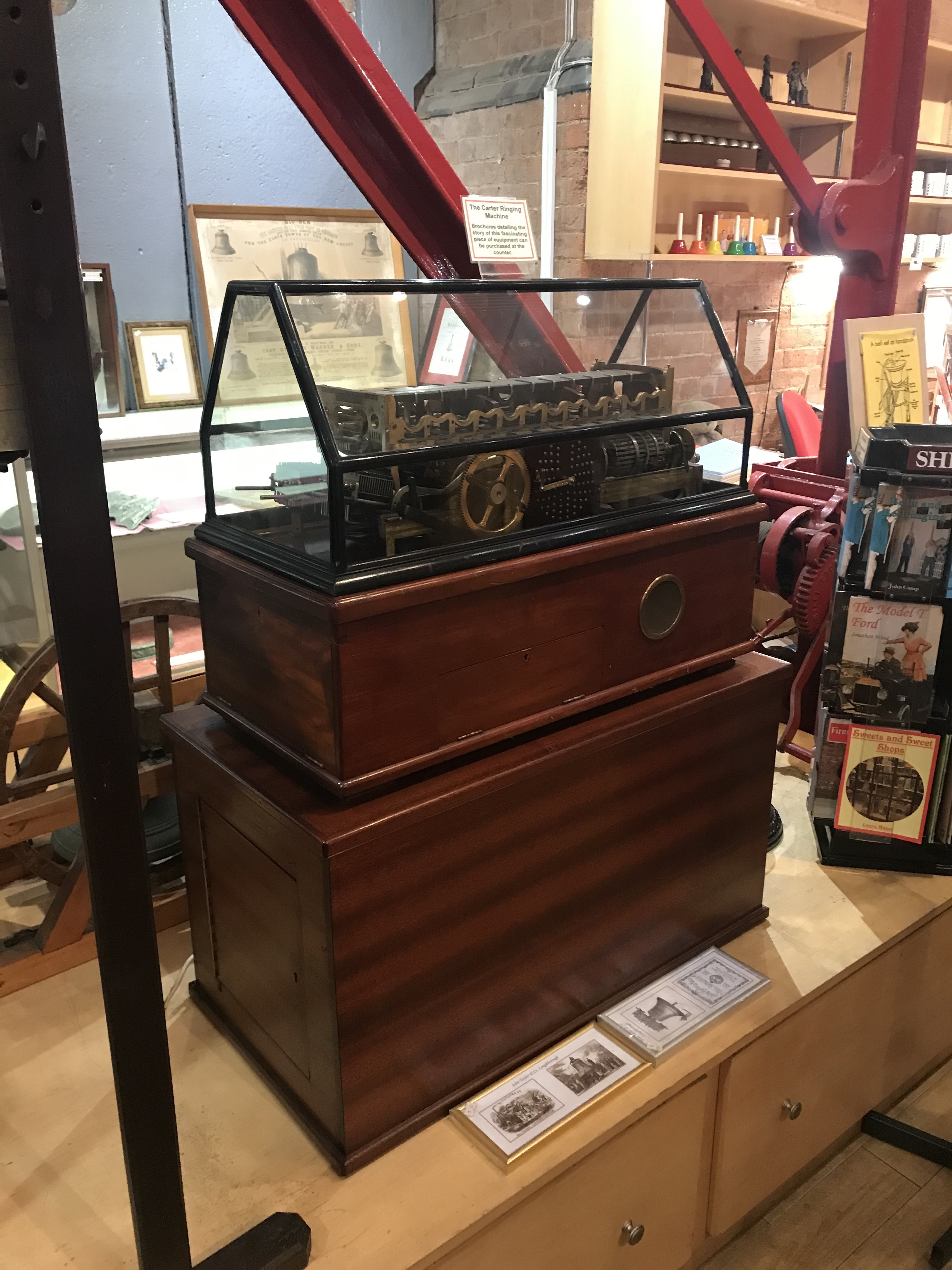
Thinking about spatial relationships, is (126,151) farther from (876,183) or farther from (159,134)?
(876,183)

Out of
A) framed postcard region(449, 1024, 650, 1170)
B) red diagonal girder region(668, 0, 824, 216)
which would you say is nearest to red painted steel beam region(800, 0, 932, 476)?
red diagonal girder region(668, 0, 824, 216)

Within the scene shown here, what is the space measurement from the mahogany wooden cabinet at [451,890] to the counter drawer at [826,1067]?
0.69 ft

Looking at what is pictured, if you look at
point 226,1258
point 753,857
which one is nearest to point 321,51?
point 753,857

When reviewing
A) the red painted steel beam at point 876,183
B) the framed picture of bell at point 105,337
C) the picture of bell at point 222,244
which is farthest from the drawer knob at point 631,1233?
the picture of bell at point 222,244

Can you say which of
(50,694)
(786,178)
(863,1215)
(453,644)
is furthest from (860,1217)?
(786,178)

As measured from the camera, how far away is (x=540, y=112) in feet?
11.3

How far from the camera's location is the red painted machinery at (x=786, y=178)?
1395 mm

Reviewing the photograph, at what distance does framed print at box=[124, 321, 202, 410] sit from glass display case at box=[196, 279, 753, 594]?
1635 mm

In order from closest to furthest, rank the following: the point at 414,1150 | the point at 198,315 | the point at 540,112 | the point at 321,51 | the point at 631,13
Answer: the point at 414,1150
the point at 321,51
the point at 198,315
the point at 631,13
the point at 540,112

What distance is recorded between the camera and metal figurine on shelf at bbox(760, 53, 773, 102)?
390 cm

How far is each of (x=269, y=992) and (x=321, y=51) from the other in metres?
1.31

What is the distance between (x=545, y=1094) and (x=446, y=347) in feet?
3.58

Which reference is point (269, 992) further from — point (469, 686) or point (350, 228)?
point (350, 228)

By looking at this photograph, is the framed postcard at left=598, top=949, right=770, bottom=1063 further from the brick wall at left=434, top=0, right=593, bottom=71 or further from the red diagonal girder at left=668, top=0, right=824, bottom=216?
the brick wall at left=434, top=0, right=593, bottom=71
